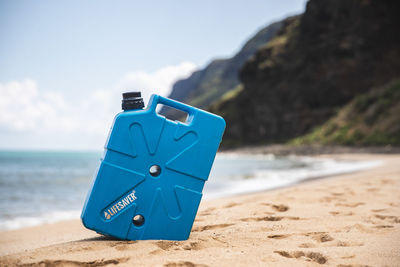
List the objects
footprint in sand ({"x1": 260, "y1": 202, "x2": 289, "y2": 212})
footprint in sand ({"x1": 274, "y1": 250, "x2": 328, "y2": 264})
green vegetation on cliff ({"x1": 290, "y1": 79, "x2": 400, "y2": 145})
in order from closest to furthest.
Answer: footprint in sand ({"x1": 274, "y1": 250, "x2": 328, "y2": 264}) → footprint in sand ({"x1": 260, "y1": 202, "x2": 289, "y2": 212}) → green vegetation on cliff ({"x1": 290, "y1": 79, "x2": 400, "y2": 145})

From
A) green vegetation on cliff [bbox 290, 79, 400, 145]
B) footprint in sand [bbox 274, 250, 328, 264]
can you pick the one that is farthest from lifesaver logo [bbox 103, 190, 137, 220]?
green vegetation on cliff [bbox 290, 79, 400, 145]

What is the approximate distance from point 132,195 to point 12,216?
566cm

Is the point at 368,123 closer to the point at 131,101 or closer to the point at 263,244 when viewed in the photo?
the point at 263,244

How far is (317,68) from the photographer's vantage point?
171 ft

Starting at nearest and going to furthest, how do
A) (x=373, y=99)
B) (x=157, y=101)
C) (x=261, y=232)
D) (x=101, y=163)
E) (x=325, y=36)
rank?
(x=101, y=163) < (x=157, y=101) < (x=261, y=232) < (x=373, y=99) < (x=325, y=36)

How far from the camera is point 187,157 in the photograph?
2586mm

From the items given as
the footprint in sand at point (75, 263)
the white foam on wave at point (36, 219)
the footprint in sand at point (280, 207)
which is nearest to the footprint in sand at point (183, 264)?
the footprint in sand at point (75, 263)

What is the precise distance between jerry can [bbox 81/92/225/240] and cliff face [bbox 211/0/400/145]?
158 feet

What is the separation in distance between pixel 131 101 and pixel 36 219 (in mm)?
5122

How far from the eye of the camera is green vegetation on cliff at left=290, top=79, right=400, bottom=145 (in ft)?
96.0

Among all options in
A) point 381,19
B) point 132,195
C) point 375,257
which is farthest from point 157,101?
point 381,19

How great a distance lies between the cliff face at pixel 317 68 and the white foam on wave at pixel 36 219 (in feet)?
153

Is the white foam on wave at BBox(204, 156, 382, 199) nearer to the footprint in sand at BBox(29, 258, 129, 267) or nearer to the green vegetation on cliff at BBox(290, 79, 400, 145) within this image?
the footprint in sand at BBox(29, 258, 129, 267)

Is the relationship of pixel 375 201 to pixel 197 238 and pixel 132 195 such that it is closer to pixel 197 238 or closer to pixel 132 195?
pixel 197 238
